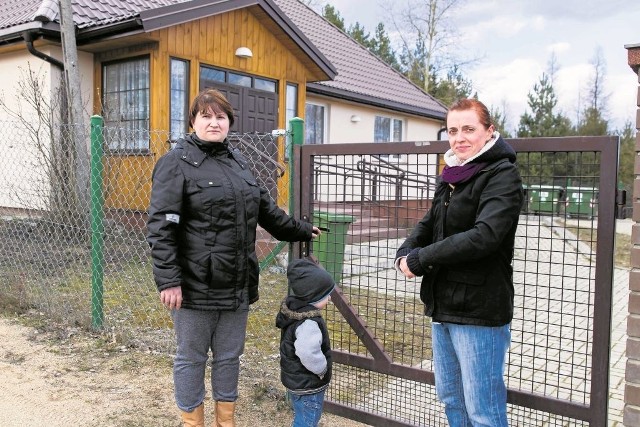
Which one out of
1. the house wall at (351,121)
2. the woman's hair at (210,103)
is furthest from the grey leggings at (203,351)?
the house wall at (351,121)

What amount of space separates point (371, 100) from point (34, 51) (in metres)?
8.06

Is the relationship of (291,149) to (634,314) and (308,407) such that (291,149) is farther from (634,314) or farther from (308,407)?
(634,314)

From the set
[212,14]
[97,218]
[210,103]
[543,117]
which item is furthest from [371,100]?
[543,117]

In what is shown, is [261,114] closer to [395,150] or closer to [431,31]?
[395,150]

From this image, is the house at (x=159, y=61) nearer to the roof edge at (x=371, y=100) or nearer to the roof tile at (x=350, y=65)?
the roof edge at (x=371, y=100)

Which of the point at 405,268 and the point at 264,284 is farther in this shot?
the point at 264,284

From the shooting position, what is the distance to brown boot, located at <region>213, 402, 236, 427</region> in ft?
9.95

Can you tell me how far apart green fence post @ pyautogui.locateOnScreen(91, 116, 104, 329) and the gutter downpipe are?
5.51 metres

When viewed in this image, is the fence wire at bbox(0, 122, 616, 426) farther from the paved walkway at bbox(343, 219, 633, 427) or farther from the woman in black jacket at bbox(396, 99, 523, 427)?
the woman in black jacket at bbox(396, 99, 523, 427)

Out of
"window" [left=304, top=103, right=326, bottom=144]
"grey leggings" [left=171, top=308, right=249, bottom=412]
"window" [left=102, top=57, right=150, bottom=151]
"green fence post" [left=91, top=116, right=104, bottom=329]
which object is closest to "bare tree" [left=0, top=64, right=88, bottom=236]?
"green fence post" [left=91, top=116, right=104, bottom=329]

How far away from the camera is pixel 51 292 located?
19.1 feet

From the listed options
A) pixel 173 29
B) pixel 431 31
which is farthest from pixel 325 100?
pixel 431 31

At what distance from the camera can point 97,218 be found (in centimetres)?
472

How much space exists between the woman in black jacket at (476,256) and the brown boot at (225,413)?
1.25 m
